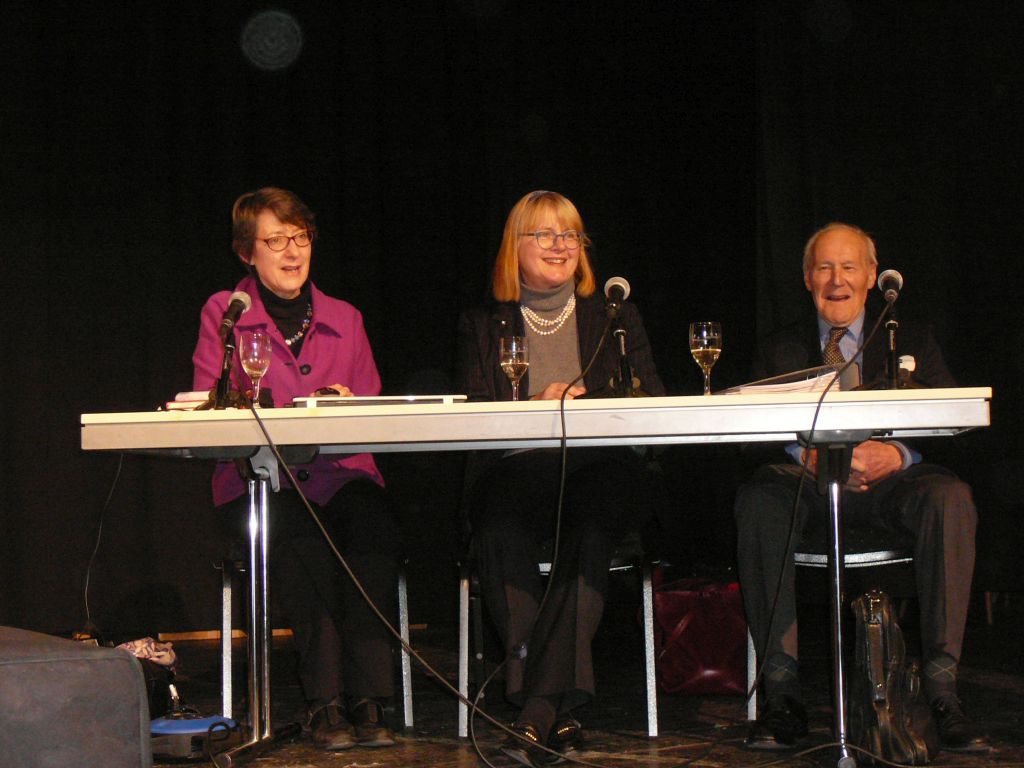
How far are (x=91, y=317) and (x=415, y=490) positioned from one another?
1.37 metres

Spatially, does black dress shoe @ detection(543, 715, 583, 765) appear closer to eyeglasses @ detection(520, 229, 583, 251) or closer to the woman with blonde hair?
the woman with blonde hair

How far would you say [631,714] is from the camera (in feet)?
8.95

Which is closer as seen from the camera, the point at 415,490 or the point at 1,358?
the point at 1,358

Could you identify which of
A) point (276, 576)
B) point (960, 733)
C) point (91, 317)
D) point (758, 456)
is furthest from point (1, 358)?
point (960, 733)

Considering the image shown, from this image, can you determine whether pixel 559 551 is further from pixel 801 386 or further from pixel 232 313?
pixel 232 313

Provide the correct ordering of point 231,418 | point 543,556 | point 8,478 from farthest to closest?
1. point 8,478
2. point 543,556
3. point 231,418

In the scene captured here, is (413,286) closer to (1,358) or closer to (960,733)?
(1,358)

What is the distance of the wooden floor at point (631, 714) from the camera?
2225 millimetres

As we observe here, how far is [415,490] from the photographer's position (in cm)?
434

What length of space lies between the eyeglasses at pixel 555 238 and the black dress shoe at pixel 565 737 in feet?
3.94

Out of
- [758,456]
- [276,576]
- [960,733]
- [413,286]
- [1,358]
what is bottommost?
[960,733]

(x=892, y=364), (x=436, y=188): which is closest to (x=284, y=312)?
(x=892, y=364)

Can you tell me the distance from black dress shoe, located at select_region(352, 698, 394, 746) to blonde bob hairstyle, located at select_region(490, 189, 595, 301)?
110 centimetres

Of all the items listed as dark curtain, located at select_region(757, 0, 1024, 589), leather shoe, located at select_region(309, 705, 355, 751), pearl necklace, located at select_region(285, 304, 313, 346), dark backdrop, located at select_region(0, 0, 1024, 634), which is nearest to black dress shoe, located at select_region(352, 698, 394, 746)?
leather shoe, located at select_region(309, 705, 355, 751)
